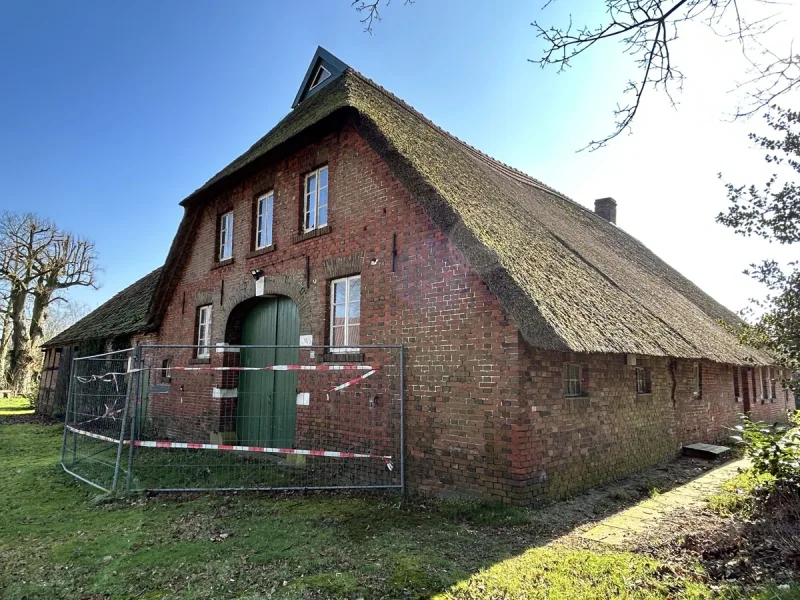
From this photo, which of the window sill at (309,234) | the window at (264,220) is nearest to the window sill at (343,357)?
the window sill at (309,234)

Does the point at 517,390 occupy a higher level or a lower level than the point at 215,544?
higher

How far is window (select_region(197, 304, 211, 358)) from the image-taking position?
1187 centimetres

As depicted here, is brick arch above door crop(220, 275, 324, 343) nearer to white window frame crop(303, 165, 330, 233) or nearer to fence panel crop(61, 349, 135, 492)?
white window frame crop(303, 165, 330, 233)

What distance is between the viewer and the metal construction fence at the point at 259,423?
23.4 feet

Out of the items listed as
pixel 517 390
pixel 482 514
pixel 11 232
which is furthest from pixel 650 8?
pixel 11 232

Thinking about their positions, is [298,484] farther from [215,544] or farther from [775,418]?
[775,418]

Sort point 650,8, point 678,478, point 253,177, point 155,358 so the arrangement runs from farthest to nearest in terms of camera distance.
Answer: point 155,358
point 253,177
point 678,478
point 650,8

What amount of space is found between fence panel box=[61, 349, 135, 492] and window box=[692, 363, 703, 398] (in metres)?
11.2

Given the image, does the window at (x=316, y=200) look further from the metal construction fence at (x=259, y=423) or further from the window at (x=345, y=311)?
the metal construction fence at (x=259, y=423)

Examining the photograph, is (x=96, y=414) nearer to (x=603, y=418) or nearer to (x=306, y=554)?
(x=306, y=554)

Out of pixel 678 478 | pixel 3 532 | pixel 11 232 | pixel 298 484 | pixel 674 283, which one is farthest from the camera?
pixel 11 232

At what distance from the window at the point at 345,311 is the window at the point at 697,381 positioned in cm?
785

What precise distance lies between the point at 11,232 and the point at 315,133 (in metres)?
25.9

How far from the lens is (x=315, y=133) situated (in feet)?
30.6
